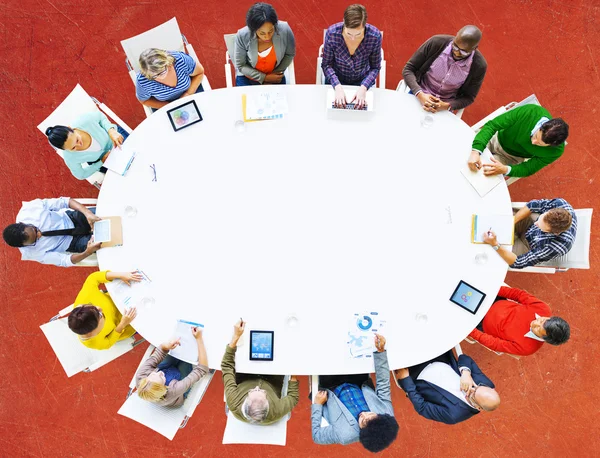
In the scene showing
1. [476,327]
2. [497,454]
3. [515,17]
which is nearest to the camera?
[476,327]

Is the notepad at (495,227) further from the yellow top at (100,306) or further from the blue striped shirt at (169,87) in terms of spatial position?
the yellow top at (100,306)

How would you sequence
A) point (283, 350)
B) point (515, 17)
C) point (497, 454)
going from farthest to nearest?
point (515, 17) → point (497, 454) → point (283, 350)

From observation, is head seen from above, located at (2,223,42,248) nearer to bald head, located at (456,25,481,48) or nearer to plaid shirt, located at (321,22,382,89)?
plaid shirt, located at (321,22,382,89)

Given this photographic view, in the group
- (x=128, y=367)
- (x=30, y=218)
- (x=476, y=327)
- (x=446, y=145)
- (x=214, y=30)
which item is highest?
(x=214, y=30)

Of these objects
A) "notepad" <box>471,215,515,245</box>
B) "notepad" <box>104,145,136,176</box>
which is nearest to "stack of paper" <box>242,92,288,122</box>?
"notepad" <box>104,145,136,176</box>

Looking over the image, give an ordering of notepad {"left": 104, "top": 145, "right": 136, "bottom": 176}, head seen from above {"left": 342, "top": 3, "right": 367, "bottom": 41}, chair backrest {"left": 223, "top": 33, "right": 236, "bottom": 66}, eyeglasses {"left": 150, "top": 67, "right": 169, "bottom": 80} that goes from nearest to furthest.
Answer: head seen from above {"left": 342, "top": 3, "right": 367, "bottom": 41} → eyeglasses {"left": 150, "top": 67, "right": 169, "bottom": 80} → notepad {"left": 104, "top": 145, "right": 136, "bottom": 176} → chair backrest {"left": 223, "top": 33, "right": 236, "bottom": 66}

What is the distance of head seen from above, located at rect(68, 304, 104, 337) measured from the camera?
224 cm

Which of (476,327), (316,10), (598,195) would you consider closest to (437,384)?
(476,327)

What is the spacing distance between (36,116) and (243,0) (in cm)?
216

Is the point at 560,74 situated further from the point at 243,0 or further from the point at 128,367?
the point at 128,367

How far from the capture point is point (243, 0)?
11.7 ft

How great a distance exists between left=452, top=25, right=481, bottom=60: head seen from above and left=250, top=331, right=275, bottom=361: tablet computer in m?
2.11

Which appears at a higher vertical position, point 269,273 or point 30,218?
point 30,218

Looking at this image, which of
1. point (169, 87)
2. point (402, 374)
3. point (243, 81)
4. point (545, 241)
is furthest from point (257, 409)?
point (243, 81)
